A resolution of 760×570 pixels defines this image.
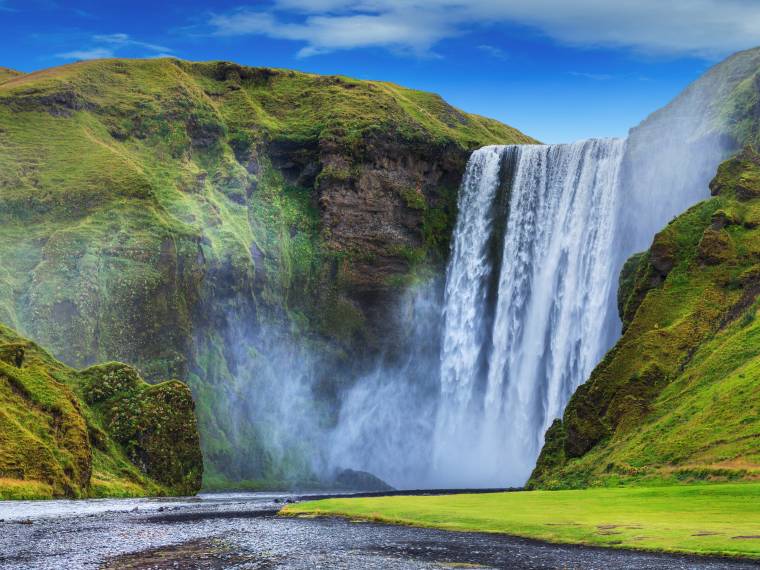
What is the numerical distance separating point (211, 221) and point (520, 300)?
1926 inches

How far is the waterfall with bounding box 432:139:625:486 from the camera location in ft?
328

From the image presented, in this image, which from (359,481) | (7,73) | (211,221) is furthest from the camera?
(7,73)

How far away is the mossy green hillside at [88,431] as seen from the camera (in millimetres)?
72125

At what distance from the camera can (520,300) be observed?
112562 millimetres

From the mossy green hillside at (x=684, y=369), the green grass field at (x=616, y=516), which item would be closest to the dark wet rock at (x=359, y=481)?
the mossy green hillside at (x=684, y=369)

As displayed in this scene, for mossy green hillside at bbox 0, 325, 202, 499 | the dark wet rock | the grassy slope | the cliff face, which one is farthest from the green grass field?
the grassy slope

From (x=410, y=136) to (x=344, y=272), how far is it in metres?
23.4

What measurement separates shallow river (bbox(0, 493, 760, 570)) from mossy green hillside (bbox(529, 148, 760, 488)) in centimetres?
1681

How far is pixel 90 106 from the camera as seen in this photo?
15050cm

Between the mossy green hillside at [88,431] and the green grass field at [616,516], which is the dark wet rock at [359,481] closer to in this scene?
the mossy green hillside at [88,431]

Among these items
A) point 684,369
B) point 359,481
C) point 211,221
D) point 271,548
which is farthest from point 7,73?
point 271,548

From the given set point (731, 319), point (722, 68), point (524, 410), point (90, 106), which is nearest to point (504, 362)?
point (524, 410)

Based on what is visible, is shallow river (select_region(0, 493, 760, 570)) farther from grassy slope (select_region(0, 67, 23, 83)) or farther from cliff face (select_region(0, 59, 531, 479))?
grassy slope (select_region(0, 67, 23, 83))

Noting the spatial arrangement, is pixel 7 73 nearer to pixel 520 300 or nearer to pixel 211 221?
pixel 211 221
